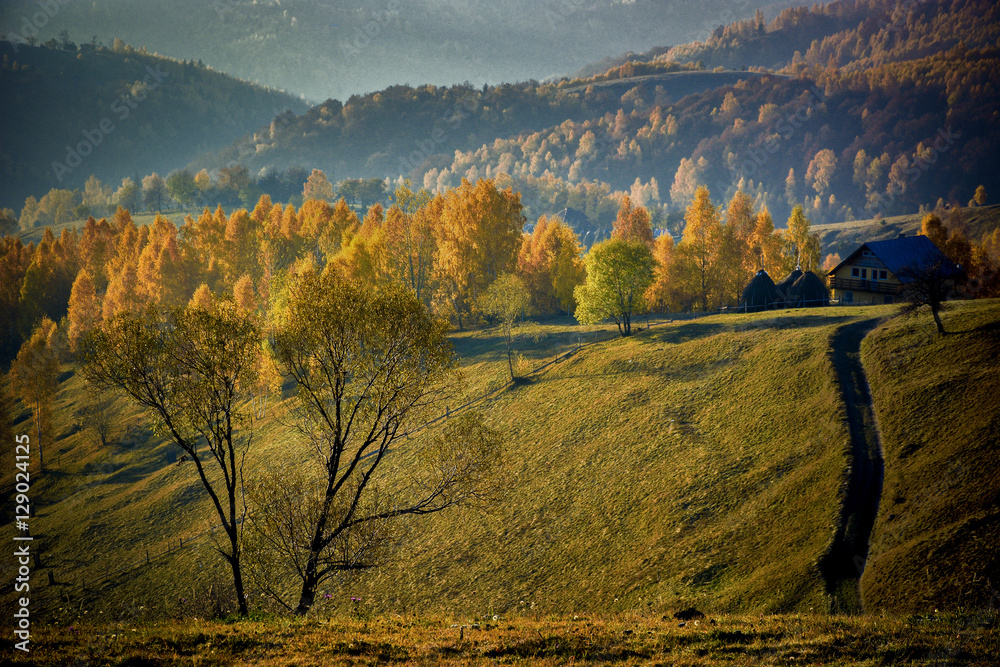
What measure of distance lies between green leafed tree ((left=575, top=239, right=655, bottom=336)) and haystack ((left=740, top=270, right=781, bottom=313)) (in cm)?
1422

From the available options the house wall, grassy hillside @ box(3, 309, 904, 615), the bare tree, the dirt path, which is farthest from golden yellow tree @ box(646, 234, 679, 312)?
the bare tree

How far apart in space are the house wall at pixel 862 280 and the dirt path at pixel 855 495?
113ft

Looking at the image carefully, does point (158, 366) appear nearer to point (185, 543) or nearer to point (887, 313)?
point (185, 543)

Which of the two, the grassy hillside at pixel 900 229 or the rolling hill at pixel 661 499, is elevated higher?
the grassy hillside at pixel 900 229

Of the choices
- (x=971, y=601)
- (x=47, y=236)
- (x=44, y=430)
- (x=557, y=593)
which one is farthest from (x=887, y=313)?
(x=47, y=236)

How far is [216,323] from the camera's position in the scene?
20.7 metres

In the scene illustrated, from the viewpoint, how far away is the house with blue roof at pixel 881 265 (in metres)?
62.2

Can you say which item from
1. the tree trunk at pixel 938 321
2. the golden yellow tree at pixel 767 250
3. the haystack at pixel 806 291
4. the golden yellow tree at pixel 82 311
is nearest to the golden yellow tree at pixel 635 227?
the golden yellow tree at pixel 767 250

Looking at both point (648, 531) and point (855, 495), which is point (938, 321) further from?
point (648, 531)

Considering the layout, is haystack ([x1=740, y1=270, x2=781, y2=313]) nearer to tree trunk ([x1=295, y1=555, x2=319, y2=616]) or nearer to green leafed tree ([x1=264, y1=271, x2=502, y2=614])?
green leafed tree ([x1=264, y1=271, x2=502, y2=614])

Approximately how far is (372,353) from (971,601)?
927 inches

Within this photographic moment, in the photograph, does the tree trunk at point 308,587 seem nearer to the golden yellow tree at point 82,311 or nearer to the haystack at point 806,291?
the haystack at point 806,291

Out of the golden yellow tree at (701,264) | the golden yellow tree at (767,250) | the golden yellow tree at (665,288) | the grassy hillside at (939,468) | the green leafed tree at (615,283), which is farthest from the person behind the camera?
the golden yellow tree at (767,250)

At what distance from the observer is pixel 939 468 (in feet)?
77.6
